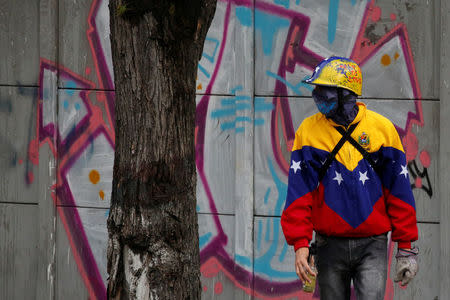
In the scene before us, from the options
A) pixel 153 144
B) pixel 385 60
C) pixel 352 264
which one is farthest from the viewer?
pixel 385 60

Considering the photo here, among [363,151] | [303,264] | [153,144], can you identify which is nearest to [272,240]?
[303,264]

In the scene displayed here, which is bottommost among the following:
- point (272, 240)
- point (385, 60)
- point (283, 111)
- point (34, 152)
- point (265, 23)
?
point (272, 240)

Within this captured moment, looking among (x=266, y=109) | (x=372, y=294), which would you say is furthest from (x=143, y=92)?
(x=266, y=109)

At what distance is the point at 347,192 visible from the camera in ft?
13.4

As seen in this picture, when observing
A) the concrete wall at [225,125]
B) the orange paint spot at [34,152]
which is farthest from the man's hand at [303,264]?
the orange paint spot at [34,152]

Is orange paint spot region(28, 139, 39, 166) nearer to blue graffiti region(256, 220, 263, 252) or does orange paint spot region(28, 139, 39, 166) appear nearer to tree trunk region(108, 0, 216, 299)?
blue graffiti region(256, 220, 263, 252)

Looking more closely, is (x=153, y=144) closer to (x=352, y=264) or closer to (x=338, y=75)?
(x=338, y=75)

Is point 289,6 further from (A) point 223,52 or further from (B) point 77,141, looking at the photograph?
(B) point 77,141

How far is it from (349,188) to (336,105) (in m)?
0.43

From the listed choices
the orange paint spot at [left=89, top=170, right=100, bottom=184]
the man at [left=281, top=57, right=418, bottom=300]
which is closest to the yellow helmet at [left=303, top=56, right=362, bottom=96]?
the man at [left=281, top=57, right=418, bottom=300]

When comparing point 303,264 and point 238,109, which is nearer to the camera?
point 303,264

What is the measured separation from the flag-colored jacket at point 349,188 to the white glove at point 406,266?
1.8 inches

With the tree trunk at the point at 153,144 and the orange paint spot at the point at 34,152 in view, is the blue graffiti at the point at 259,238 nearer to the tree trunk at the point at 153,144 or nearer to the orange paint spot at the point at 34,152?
the orange paint spot at the point at 34,152

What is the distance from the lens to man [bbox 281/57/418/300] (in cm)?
409
